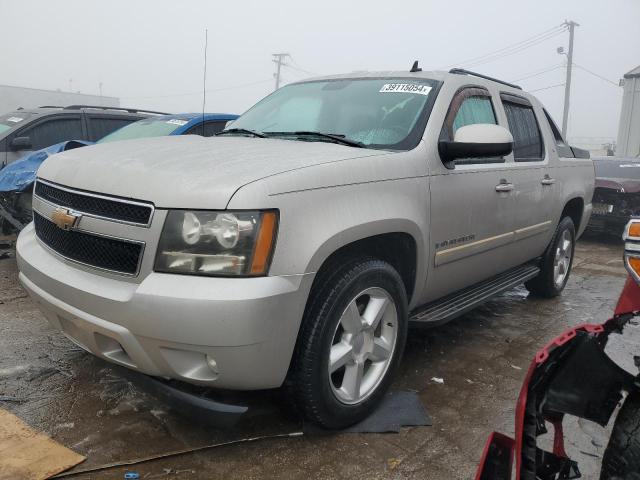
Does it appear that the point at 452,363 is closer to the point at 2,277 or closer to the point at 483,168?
the point at 483,168

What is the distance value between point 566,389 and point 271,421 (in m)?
1.59

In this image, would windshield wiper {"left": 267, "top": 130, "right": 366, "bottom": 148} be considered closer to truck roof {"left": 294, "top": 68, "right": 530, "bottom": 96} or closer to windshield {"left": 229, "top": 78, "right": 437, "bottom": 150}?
windshield {"left": 229, "top": 78, "right": 437, "bottom": 150}

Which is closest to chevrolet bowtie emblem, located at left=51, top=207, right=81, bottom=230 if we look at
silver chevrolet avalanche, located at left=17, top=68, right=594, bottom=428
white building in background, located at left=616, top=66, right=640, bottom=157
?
silver chevrolet avalanche, located at left=17, top=68, right=594, bottom=428

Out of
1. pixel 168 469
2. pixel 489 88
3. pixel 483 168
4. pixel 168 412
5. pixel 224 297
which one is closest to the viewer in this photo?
pixel 224 297

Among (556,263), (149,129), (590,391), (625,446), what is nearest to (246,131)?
(590,391)

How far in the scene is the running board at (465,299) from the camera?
3.13m

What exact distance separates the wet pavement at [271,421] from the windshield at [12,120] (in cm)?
389

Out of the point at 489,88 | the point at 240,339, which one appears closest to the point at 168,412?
the point at 240,339

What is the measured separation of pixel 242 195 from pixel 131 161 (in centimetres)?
66

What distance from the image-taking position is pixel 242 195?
6.91ft

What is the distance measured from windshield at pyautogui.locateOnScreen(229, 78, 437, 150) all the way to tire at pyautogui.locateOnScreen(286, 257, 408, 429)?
81 cm

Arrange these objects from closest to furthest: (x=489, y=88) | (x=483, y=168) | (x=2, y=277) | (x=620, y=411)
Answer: (x=620, y=411) < (x=483, y=168) < (x=489, y=88) < (x=2, y=277)

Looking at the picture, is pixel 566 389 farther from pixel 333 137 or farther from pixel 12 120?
pixel 12 120

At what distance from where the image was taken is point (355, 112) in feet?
11.0
